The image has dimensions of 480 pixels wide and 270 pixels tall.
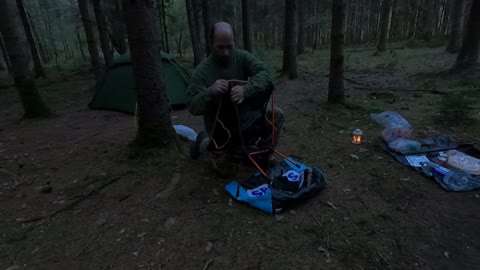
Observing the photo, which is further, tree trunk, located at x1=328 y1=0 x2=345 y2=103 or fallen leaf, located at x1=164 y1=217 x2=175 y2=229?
tree trunk, located at x1=328 y1=0 x2=345 y2=103

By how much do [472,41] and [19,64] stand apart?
10.7 m

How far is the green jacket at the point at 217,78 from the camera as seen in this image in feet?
9.02

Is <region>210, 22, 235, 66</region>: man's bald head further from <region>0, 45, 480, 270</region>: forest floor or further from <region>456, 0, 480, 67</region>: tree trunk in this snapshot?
<region>456, 0, 480, 67</region>: tree trunk

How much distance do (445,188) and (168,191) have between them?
274cm

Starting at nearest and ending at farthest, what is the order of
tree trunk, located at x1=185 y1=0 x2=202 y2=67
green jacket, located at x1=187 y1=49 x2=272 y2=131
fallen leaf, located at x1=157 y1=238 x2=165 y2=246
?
fallen leaf, located at x1=157 y1=238 x2=165 y2=246 → green jacket, located at x1=187 y1=49 x2=272 y2=131 → tree trunk, located at x1=185 y1=0 x2=202 y2=67

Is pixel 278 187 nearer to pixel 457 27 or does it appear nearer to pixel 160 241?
pixel 160 241

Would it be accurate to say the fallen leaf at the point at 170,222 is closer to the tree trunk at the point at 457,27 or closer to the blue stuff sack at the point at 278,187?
the blue stuff sack at the point at 278,187

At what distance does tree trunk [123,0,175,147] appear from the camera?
3.17m

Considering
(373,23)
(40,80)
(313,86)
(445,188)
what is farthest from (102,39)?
(373,23)

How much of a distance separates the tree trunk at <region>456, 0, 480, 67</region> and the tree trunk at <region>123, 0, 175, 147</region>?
7.89 m

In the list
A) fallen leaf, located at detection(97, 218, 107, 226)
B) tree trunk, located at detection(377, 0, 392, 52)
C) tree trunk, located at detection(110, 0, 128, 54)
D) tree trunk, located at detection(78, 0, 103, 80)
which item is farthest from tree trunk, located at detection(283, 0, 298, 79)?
tree trunk, located at detection(110, 0, 128, 54)

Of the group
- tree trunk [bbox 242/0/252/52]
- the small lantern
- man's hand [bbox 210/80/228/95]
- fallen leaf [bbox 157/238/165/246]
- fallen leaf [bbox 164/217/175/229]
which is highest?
tree trunk [bbox 242/0/252/52]

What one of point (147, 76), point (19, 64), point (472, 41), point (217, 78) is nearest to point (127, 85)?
point (19, 64)

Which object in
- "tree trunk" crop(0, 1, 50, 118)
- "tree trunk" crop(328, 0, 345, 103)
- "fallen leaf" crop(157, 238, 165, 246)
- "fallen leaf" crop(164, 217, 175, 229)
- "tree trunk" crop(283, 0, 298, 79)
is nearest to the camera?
"fallen leaf" crop(157, 238, 165, 246)
